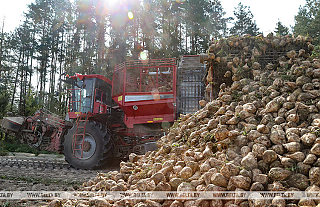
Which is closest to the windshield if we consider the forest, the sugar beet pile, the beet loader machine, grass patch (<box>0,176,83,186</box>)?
the beet loader machine

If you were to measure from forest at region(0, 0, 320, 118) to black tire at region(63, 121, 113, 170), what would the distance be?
449 inches

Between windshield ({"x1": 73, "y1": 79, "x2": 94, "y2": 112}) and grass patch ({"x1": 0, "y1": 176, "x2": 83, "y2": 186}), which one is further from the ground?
windshield ({"x1": 73, "y1": 79, "x2": 94, "y2": 112})

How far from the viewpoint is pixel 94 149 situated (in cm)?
795

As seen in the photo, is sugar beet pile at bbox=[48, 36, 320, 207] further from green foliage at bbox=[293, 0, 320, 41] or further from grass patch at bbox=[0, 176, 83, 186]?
green foliage at bbox=[293, 0, 320, 41]

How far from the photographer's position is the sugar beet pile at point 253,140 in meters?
2.62

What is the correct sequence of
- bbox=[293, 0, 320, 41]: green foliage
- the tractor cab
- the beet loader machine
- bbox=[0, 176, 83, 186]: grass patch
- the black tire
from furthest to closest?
bbox=[293, 0, 320, 41]: green foliage → the tractor cab → the beet loader machine → the black tire → bbox=[0, 176, 83, 186]: grass patch

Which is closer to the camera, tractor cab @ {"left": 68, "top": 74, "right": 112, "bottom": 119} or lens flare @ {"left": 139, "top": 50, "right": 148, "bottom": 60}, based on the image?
tractor cab @ {"left": 68, "top": 74, "right": 112, "bottom": 119}

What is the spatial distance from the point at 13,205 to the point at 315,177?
13.9 ft

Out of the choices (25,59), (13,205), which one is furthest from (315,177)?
(25,59)

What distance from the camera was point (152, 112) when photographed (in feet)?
26.9

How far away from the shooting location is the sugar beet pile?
8.59ft

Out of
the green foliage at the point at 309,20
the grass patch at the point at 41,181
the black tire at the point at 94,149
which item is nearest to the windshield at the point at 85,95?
the black tire at the point at 94,149

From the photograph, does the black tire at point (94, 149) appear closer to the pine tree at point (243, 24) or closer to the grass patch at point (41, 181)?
the grass patch at point (41, 181)

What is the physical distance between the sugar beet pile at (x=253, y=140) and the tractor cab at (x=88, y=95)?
4.37 meters
